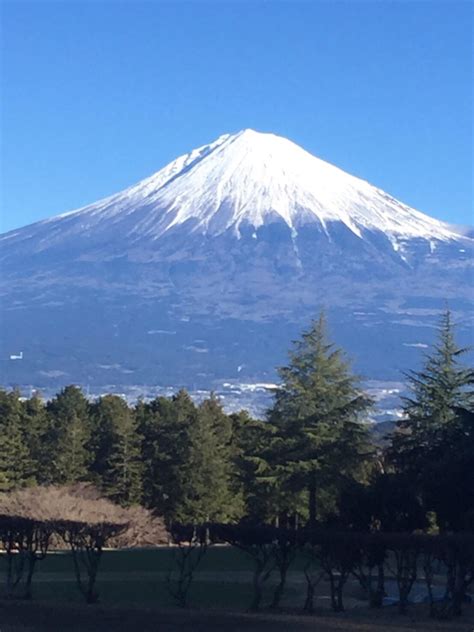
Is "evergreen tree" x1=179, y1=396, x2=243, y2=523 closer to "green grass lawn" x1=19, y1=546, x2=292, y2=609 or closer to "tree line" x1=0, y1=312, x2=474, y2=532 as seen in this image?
"tree line" x1=0, y1=312, x2=474, y2=532

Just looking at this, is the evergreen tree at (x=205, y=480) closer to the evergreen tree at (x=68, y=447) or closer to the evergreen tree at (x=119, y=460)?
the evergreen tree at (x=119, y=460)

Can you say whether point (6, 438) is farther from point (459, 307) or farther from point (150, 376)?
point (459, 307)

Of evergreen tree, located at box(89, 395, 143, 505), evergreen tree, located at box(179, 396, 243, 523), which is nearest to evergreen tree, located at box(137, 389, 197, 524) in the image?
evergreen tree, located at box(179, 396, 243, 523)

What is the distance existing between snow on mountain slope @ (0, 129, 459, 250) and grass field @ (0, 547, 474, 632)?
111m

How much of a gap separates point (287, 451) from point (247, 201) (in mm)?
110375

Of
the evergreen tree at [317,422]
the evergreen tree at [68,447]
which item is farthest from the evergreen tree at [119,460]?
the evergreen tree at [317,422]

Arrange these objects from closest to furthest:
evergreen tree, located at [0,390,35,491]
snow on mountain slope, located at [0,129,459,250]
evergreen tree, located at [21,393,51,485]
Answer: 1. evergreen tree, located at [0,390,35,491]
2. evergreen tree, located at [21,393,51,485]
3. snow on mountain slope, located at [0,129,459,250]

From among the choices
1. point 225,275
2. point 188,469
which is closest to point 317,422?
point 188,469

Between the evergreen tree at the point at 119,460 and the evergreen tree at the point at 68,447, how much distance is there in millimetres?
593

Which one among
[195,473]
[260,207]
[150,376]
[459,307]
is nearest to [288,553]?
[195,473]

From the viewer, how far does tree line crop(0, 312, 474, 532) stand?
24828mm

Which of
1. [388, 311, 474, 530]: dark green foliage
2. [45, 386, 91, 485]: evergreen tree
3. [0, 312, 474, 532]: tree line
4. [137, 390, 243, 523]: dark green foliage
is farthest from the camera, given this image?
[45, 386, 91, 485]: evergreen tree

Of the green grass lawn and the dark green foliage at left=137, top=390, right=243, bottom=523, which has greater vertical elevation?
the dark green foliage at left=137, top=390, right=243, bottom=523

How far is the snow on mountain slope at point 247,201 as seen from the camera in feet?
465
